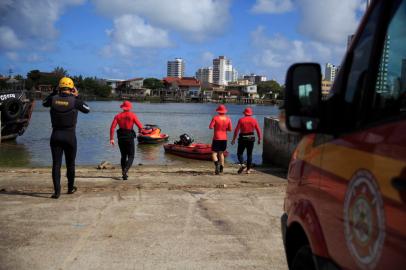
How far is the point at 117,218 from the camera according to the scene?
713 cm

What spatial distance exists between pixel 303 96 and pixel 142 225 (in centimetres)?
488

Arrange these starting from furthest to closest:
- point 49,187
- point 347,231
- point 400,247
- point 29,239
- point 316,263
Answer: point 49,187 < point 29,239 < point 316,263 < point 347,231 < point 400,247

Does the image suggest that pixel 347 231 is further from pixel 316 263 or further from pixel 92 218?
pixel 92 218

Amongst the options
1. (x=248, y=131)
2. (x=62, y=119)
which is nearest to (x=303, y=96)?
(x=62, y=119)

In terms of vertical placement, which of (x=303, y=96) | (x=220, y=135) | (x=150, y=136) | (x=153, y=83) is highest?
A: (x=153, y=83)

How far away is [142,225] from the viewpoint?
22.2ft

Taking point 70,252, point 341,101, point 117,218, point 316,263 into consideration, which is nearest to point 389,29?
point 341,101

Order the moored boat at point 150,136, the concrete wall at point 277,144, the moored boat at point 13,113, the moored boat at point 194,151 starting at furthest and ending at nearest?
the moored boat at point 150,136, the moored boat at point 13,113, the moored boat at point 194,151, the concrete wall at point 277,144

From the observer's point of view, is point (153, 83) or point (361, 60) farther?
point (153, 83)

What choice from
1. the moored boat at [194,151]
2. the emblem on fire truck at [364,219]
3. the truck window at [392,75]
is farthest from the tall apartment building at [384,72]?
the moored boat at [194,151]

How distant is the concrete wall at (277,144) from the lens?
14.8 metres

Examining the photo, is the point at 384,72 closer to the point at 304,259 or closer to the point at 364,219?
the point at 364,219

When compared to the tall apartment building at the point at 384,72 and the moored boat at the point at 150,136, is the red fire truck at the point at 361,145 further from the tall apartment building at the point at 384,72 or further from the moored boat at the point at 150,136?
the moored boat at the point at 150,136

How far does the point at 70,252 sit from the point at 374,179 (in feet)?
14.4
